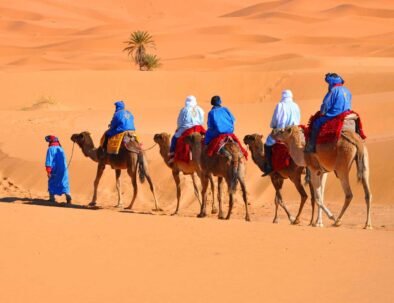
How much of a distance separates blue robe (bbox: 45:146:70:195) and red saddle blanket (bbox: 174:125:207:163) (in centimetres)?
265

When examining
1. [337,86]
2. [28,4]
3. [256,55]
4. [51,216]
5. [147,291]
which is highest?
[28,4]

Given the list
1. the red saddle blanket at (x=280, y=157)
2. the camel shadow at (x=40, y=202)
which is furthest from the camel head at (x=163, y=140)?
the red saddle blanket at (x=280, y=157)

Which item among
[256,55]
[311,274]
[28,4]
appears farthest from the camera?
[28,4]

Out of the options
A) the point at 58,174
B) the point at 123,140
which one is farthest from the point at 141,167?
the point at 58,174

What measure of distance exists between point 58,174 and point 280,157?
15.5 feet

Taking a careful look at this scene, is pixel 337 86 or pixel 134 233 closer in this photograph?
pixel 134 233

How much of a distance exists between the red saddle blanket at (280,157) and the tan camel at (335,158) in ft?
1.17

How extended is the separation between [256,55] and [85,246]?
63283mm

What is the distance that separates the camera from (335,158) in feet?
41.9

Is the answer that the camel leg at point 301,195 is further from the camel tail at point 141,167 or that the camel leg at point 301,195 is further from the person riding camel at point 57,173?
the person riding camel at point 57,173

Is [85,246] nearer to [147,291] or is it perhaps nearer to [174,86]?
[147,291]

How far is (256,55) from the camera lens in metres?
71.8

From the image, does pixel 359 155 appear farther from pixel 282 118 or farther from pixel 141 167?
pixel 141 167

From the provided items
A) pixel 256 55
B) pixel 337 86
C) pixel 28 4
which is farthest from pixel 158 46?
pixel 337 86
